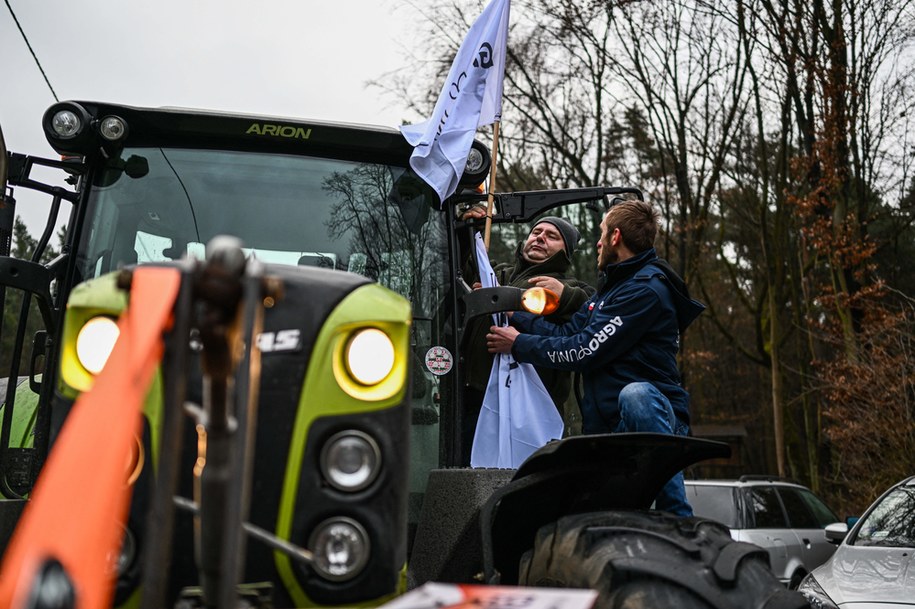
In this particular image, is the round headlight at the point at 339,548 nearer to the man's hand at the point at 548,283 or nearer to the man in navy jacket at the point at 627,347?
the man in navy jacket at the point at 627,347

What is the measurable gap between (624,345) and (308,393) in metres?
1.90

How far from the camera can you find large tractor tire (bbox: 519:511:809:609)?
2.70 meters

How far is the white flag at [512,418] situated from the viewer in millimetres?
4484

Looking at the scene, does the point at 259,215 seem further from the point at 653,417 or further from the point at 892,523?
the point at 892,523

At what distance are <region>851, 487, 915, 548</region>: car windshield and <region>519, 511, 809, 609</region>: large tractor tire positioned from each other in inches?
281

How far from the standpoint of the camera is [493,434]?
4566 mm

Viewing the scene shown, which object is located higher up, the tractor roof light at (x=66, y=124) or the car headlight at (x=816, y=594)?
the tractor roof light at (x=66, y=124)

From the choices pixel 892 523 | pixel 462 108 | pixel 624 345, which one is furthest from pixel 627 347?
pixel 892 523

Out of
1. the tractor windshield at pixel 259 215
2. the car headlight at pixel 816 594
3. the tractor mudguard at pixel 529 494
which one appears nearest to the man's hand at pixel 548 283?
the tractor windshield at pixel 259 215

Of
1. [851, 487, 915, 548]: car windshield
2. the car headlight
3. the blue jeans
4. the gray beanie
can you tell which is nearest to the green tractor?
the blue jeans

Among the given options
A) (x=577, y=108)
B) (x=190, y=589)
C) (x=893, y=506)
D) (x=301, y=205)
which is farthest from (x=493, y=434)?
(x=577, y=108)

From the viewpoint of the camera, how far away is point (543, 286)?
5.09 meters

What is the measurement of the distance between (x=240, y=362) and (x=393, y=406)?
59 cm

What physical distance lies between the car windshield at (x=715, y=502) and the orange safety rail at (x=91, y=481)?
14.4m
